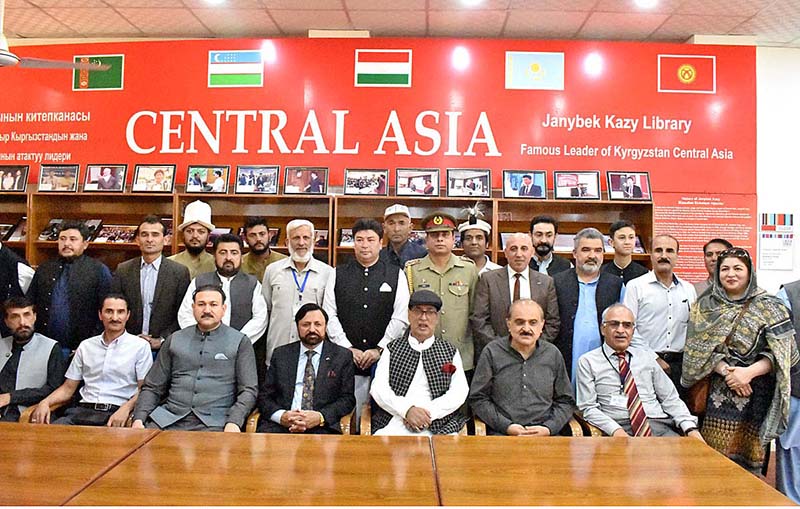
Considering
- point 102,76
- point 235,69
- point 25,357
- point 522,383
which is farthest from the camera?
point 102,76

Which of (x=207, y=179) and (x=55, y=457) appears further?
(x=207, y=179)

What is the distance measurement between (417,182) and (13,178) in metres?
3.90

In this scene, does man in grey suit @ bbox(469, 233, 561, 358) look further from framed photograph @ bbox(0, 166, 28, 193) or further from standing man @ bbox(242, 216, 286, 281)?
framed photograph @ bbox(0, 166, 28, 193)

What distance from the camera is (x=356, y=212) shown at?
571 cm

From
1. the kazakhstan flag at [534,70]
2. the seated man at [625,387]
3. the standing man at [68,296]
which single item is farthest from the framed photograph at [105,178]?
the seated man at [625,387]

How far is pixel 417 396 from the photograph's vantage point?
3.24 metres

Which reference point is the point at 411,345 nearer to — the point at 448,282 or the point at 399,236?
the point at 448,282

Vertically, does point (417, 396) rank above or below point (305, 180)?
below

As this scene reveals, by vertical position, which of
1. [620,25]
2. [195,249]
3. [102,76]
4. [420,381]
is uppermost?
[620,25]

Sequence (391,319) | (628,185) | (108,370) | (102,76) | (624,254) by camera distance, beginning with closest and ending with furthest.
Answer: (108,370), (391,319), (624,254), (628,185), (102,76)

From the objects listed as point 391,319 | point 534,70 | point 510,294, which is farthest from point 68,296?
point 534,70

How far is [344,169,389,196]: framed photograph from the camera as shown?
553 cm

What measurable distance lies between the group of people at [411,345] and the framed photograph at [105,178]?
63.1 inches

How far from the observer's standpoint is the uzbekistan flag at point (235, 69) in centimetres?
578
